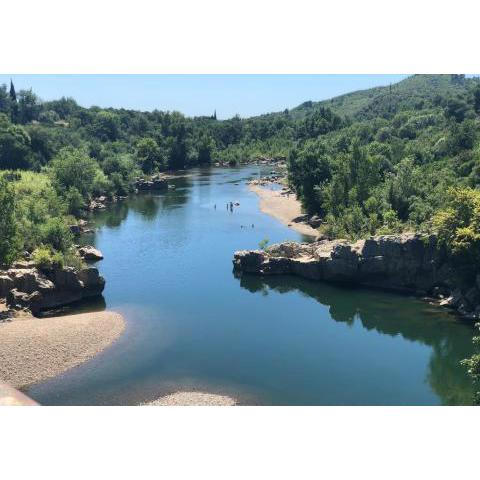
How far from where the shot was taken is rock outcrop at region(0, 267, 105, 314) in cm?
4928

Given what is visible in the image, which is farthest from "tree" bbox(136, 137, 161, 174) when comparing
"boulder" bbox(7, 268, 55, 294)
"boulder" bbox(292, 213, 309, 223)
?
"boulder" bbox(7, 268, 55, 294)

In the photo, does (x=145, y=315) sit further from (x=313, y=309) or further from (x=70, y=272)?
(x=313, y=309)

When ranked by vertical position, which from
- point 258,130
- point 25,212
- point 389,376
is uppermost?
point 258,130

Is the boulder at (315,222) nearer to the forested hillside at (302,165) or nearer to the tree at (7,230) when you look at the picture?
the forested hillside at (302,165)

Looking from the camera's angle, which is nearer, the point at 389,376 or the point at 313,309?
the point at 389,376

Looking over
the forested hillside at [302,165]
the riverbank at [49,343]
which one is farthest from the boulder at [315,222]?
the riverbank at [49,343]

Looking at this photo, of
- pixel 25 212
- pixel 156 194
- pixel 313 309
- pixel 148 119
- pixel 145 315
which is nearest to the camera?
pixel 145 315

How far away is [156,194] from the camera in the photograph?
382 feet

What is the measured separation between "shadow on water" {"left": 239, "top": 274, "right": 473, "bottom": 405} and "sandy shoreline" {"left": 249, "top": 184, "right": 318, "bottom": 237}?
63.3 ft

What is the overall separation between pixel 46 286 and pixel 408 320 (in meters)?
30.1

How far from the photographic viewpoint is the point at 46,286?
167 ft

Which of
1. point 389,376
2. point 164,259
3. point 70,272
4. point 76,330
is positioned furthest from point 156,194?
point 389,376

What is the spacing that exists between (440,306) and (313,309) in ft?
35.4

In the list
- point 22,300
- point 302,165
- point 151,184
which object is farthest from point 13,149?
point 22,300
